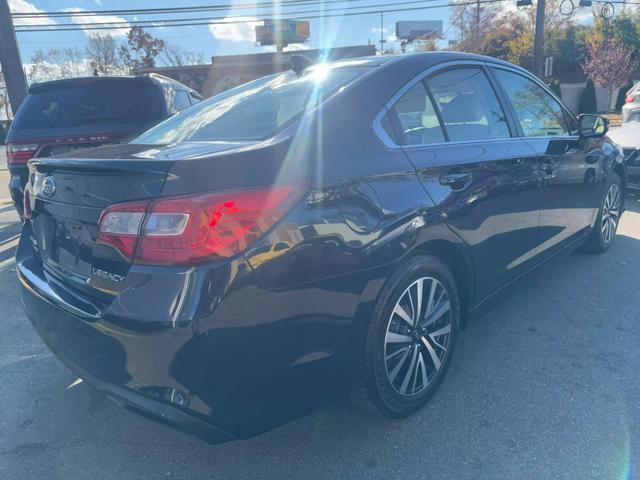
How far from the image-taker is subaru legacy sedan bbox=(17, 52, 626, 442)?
5.39 ft

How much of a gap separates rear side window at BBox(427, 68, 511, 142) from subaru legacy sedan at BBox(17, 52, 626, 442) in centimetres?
1

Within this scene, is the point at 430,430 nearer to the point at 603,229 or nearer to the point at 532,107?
the point at 532,107

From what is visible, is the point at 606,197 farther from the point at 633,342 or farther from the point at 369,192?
the point at 369,192

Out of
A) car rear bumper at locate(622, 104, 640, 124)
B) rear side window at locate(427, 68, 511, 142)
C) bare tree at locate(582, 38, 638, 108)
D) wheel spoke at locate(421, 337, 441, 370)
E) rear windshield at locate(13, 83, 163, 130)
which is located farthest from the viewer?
bare tree at locate(582, 38, 638, 108)

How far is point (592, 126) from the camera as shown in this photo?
3.97 metres

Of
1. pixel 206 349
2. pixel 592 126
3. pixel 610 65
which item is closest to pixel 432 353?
pixel 206 349

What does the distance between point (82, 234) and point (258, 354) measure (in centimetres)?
86

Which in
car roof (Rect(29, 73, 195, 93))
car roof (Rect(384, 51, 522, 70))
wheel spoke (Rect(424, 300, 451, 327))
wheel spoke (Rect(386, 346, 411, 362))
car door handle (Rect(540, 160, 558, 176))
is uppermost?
car roof (Rect(384, 51, 522, 70))

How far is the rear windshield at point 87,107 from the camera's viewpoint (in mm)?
5219

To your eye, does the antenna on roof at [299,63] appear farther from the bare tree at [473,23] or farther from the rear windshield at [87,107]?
the bare tree at [473,23]

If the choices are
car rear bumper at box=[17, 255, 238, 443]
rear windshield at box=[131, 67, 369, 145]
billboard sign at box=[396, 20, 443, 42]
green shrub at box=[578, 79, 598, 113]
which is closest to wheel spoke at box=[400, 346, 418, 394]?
car rear bumper at box=[17, 255, 238, 443]

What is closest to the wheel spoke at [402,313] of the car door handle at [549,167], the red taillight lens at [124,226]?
the red taillight lens at [124,226]

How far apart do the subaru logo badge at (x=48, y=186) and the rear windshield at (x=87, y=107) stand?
11.2ft

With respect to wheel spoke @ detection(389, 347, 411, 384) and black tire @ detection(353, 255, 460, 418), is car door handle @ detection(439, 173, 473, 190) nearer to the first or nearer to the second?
black tire @ detection(353, 255, 460, 418)
